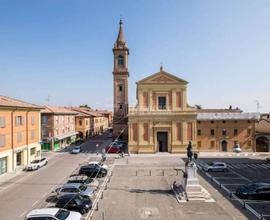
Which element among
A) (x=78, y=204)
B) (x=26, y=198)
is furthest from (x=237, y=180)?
(x=26, y=198)

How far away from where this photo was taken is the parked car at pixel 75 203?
1800 centimetres

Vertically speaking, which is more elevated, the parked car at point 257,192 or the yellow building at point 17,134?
the yellow building at point 17,134

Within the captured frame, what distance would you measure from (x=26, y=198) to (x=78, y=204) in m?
5.96

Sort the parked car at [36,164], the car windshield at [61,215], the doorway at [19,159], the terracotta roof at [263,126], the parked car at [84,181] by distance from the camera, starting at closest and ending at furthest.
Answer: the car windshield at [61,215] → the parked car at [84,181] → the parked car at [36,164] → the doorway at [19,159] → the terracotta roof at [263,126]

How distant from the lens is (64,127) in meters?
54.6

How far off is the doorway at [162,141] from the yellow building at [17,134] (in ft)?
61.8

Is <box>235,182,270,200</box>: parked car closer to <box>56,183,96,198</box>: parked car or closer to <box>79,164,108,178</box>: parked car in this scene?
<box>56,183,96,198</box>: parked car

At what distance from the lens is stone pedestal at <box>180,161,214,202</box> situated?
20.8 metres

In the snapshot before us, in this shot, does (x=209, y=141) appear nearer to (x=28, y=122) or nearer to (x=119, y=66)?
(x=119, y=66)

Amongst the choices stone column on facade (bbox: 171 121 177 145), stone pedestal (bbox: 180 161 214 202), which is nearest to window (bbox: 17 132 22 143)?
stone pedestal (bbox: 180 161 214 202)

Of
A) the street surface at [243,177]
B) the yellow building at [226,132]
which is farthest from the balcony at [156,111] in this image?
the street surface at [243,177]

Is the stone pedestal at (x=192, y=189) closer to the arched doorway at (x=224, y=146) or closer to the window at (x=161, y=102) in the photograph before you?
the window at (x=161, y=102)

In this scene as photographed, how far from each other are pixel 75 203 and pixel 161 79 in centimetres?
3025

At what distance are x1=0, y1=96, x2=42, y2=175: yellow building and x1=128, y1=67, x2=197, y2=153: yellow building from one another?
48.2 feet
